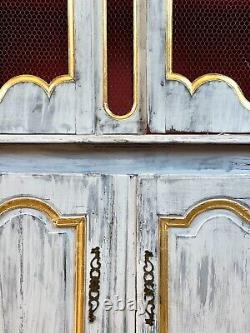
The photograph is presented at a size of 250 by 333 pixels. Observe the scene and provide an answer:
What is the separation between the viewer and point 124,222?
1.51 meters

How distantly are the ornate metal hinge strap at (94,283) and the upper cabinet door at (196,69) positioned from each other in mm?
337

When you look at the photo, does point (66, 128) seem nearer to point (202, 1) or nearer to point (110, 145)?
point (110, 145)

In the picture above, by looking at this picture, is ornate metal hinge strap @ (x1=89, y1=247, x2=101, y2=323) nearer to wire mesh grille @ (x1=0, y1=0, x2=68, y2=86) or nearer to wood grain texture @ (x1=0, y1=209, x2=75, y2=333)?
wood grain texture @ (x1=0, y1=209, x2=75, y2=333)

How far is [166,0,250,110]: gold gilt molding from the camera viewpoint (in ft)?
4.89

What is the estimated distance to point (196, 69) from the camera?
151 centimetres

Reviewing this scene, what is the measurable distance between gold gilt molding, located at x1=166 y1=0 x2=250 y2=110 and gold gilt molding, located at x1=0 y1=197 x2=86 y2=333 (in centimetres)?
41

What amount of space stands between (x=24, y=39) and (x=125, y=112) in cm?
31

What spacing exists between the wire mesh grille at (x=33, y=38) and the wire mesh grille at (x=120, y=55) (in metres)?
0.11

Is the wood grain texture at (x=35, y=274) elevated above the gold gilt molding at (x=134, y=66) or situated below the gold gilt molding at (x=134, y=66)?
below

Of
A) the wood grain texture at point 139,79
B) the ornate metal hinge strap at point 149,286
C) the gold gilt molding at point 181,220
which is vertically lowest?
the ornate metal hinge strap at point 149,286

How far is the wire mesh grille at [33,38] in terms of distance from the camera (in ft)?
4.96

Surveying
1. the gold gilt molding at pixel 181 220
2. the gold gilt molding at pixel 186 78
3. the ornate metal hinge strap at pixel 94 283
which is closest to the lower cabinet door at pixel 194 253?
the gold gilt molding at pixel 181 220

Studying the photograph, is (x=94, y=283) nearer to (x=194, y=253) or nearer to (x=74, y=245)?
(x=74, y=245)

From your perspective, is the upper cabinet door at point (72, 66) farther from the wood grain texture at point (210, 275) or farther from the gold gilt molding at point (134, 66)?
the wood grain texture at point (210, 275)
